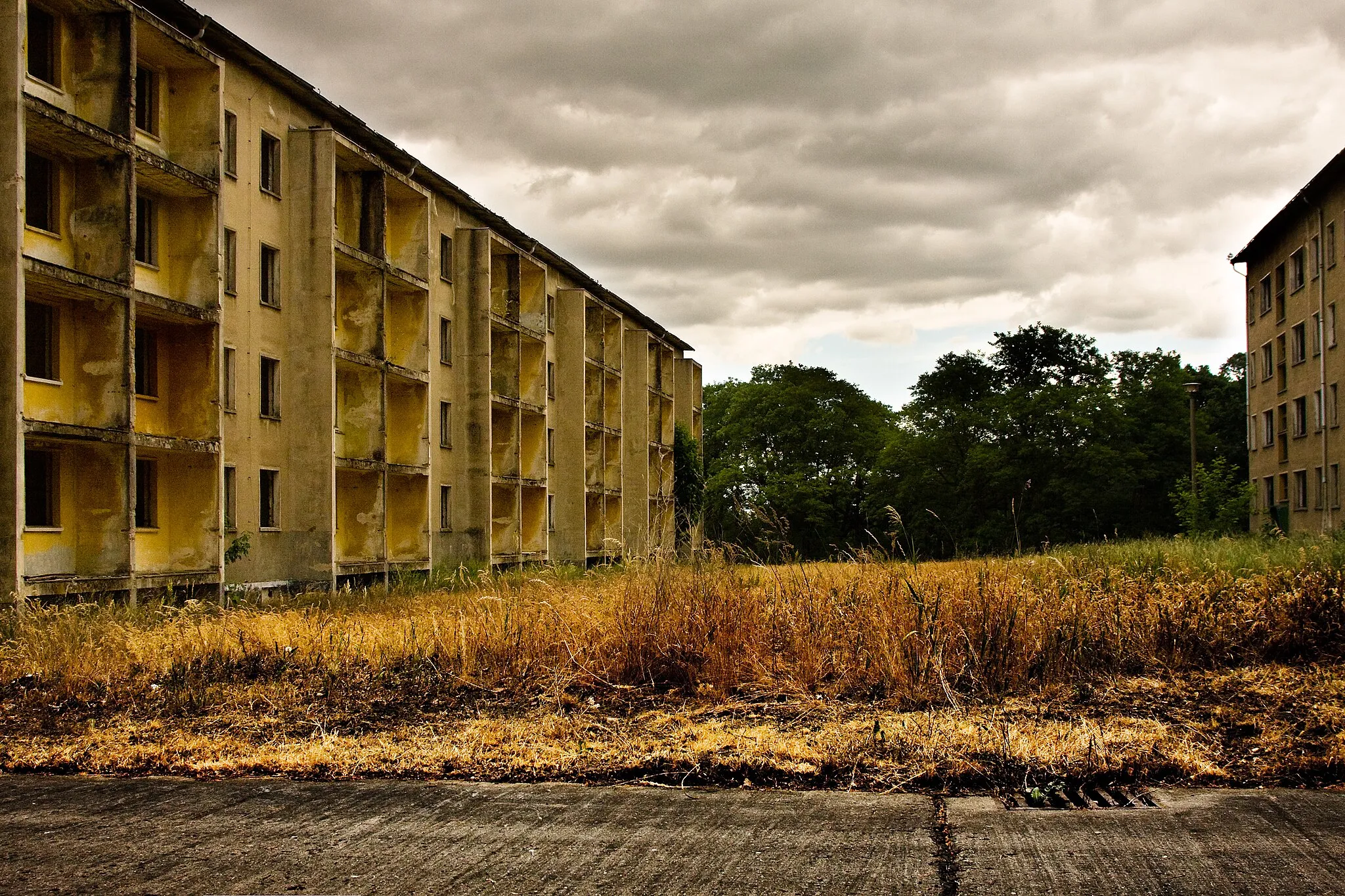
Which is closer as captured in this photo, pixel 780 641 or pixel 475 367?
pixel 780 641

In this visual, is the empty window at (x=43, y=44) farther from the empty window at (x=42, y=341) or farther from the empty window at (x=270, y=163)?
the empty window at (x=270, y=163)

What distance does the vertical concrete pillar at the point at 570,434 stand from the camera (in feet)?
150

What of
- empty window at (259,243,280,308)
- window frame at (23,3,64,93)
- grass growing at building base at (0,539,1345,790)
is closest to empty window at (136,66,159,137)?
window frame at (23,3,64,93)

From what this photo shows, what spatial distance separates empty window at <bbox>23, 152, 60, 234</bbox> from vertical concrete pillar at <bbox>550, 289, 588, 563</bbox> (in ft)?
87.5

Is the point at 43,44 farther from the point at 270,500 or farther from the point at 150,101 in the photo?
the point at 270,500

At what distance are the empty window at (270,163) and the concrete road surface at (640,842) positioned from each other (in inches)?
903

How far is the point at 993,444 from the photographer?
200 feet

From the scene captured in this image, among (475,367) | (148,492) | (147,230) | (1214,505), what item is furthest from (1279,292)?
(148,492)

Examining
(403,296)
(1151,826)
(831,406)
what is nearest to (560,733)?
(1151,826)

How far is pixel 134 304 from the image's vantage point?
812 inches

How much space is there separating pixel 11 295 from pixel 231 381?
7216mm

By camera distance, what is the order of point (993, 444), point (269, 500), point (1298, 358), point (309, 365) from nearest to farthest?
point (269, 500) < point (309, 365) < point (1298, 358) < point (993, 444)

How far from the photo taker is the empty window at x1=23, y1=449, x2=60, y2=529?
765 inches

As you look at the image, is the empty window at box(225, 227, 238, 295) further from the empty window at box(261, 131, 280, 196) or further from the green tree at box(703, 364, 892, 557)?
the green tree at box(703, 364, 892, 557)
